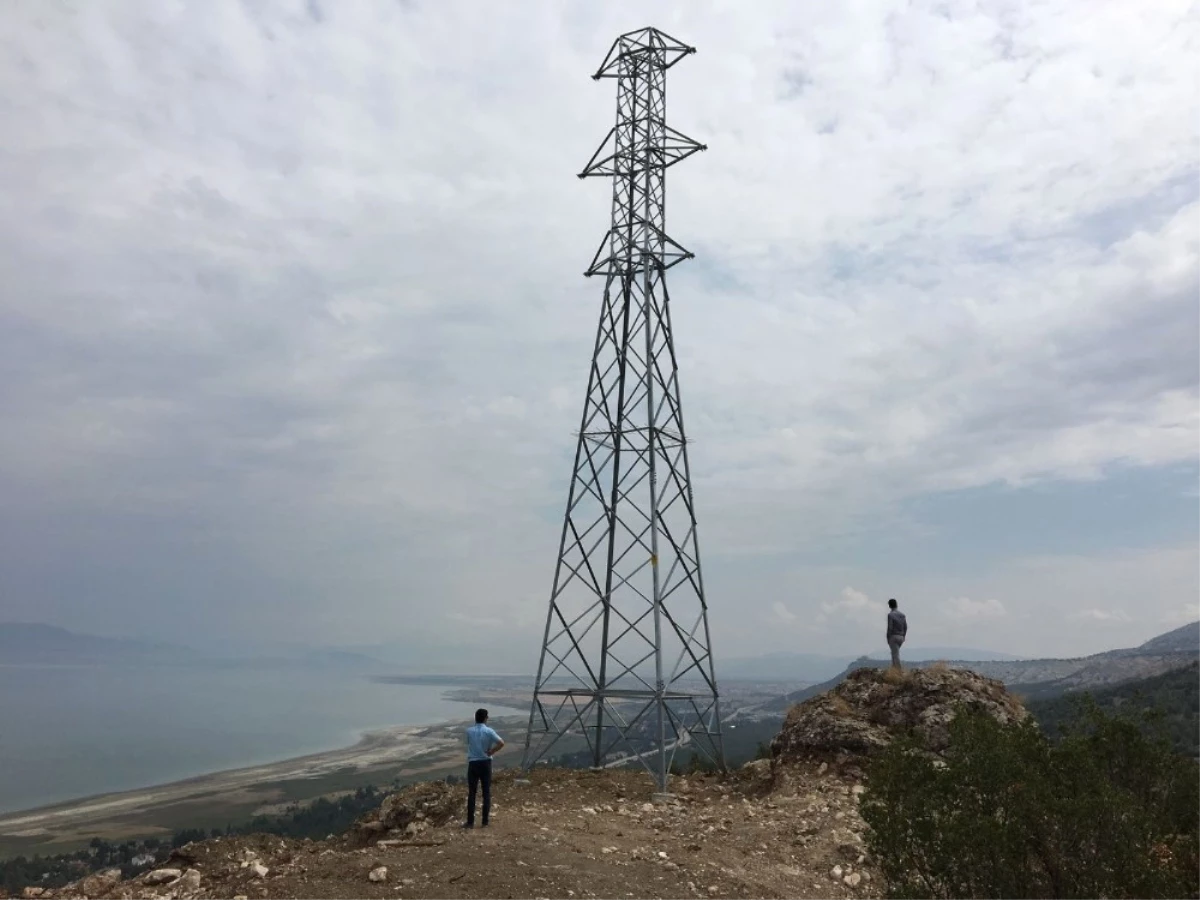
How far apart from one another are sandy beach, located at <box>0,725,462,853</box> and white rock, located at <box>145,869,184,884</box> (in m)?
52.7

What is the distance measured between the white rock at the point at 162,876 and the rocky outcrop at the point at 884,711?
11.7 meters

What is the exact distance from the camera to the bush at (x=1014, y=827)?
6973mm

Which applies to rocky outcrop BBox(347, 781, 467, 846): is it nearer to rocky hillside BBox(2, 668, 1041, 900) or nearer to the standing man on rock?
rocky hillside BBox(2, 668, 1041, 900)

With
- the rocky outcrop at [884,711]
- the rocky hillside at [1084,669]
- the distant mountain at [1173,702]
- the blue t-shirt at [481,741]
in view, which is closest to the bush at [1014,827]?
the blue t-shirt at [481,741]

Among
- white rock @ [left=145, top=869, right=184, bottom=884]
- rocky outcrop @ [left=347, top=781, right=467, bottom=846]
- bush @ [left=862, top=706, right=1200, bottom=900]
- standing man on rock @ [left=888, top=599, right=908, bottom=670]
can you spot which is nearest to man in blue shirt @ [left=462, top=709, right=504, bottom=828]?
rocky outcrop @ [left=347, top=781, right=467, bottom=846]

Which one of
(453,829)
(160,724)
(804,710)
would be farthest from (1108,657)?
(160,724)

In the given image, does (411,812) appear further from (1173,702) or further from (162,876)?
(1173,702)

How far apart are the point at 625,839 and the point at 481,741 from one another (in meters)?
2.52

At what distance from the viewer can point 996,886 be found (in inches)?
279

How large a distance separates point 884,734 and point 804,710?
7.33ft

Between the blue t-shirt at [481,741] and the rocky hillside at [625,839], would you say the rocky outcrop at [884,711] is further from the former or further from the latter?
the blue t-shirt at [481,741]

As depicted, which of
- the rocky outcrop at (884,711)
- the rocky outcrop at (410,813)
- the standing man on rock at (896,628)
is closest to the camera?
the rocky outcrop at (410,813)

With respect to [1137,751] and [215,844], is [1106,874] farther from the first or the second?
[215,844]

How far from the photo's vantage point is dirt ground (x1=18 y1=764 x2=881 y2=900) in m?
9.66
